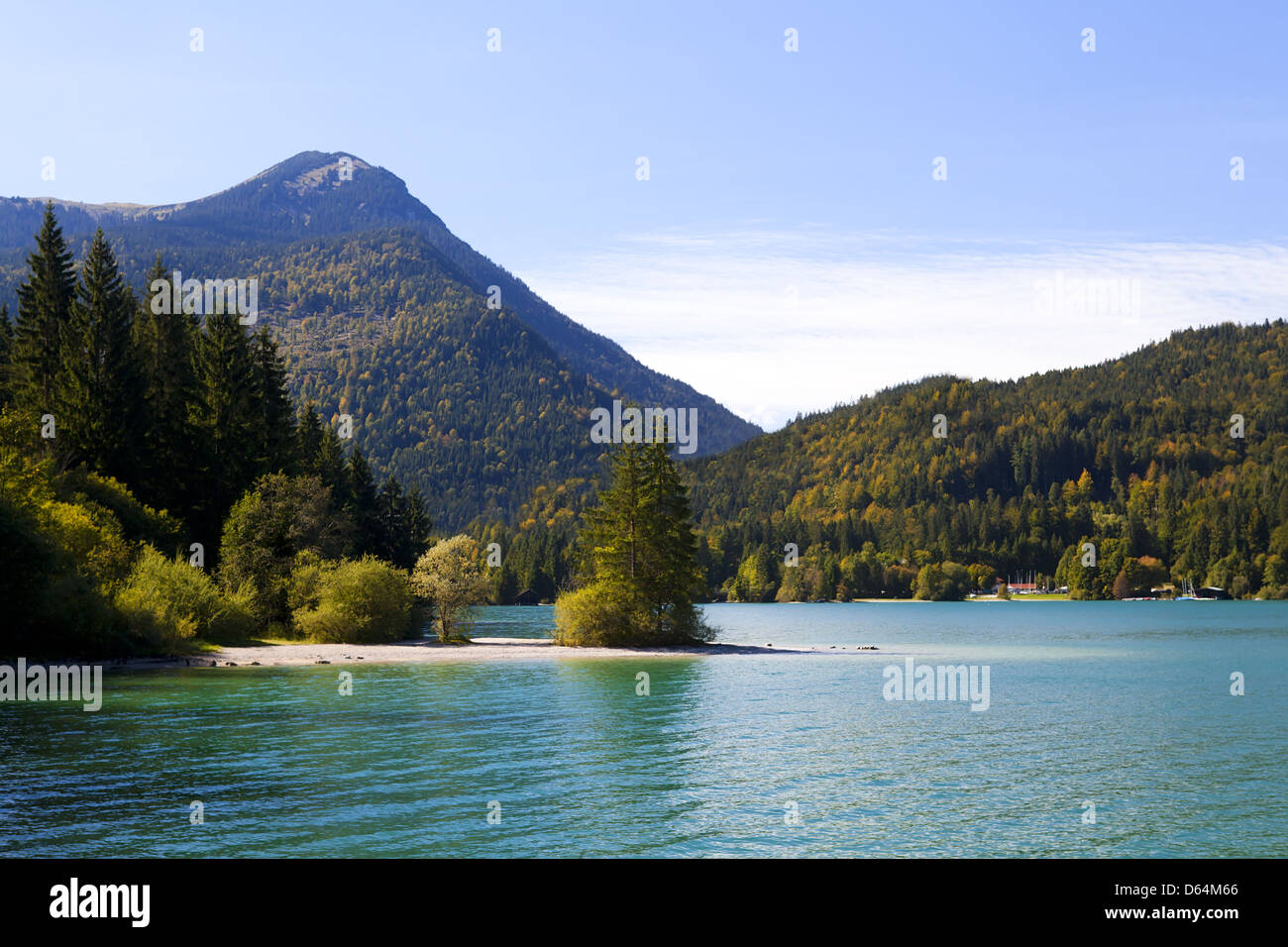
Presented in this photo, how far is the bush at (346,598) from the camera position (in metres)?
84.9

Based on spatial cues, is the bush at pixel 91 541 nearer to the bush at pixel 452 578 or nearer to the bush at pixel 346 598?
the bush at pixel 346 598

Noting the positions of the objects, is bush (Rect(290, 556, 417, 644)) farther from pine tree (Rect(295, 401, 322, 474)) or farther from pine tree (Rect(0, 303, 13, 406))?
A: pine tree (Rect(0, 303, 13, 406))

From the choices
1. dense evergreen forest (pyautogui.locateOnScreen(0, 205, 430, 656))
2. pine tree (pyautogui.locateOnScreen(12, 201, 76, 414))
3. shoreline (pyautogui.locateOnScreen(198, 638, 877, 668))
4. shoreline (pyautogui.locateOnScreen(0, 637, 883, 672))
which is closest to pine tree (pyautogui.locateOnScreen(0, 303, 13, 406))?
dense evergreen forest (pyautogui.locateOnScreen(0, 205, 430, 656))

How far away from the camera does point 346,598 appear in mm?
85188

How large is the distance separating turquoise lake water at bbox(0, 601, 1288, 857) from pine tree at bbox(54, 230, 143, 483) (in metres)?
25.1

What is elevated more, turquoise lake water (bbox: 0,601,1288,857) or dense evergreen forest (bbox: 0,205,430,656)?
dense evergreen forest (bbox: 0,205,430,656)

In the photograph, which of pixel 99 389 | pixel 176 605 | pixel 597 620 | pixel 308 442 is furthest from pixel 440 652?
pixel 308 442

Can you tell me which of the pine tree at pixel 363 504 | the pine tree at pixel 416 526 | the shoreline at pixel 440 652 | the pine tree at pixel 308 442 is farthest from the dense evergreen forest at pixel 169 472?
the pine tree at pixel 416 526

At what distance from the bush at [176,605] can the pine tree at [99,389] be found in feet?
39.6

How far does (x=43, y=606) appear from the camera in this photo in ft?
176

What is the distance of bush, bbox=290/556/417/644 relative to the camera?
3342 inches

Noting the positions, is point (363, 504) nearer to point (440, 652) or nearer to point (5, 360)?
point (5, 360)

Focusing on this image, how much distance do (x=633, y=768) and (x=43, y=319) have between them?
73.5m

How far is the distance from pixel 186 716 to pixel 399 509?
97360mm
